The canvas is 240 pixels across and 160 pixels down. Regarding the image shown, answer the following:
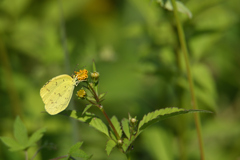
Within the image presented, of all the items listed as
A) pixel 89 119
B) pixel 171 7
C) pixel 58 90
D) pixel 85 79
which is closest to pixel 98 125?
pixel 89 119

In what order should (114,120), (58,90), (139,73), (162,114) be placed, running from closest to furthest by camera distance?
1. (162,114)
2. (114,120)
3. (58,90)
4. (139,73)

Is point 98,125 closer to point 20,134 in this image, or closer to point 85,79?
point 85,79

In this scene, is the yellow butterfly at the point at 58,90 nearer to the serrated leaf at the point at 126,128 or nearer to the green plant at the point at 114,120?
the green plant at the point at 114,120

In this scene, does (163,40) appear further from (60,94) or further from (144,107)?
(60,94)

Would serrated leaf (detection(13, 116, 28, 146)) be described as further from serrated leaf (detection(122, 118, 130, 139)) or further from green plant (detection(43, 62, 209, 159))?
serrated leaf (detection(122, 118, 130, 139))

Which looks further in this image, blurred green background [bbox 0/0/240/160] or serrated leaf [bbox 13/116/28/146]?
blurred green background [bbox 0/0/240/160]

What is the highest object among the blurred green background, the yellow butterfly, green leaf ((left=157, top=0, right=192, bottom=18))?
green leaf ((left=157, top=0, right=192, bottom=18))

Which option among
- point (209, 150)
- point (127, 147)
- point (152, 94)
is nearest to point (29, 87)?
point (152, 94)

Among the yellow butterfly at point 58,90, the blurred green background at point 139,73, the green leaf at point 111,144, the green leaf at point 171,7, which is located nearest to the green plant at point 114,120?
the green leaf at point 111,144

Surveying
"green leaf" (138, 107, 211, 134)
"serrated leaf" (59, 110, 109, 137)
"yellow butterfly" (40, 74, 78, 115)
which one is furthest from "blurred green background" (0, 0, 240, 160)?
"green leaf" (138, 107, 211, 134)
